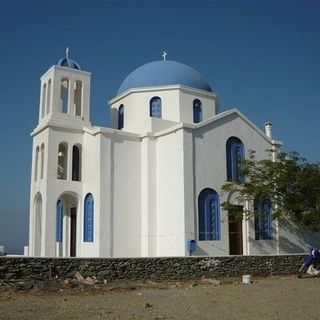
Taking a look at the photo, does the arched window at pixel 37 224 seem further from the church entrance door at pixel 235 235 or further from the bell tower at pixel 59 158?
the church entrance door at pixel 235 235

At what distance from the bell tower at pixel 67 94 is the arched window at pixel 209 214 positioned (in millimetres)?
6787

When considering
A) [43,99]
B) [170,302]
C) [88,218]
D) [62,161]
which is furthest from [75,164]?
[170,302]

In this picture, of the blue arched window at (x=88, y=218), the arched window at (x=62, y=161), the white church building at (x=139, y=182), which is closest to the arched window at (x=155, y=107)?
the white church building at (x=139, y=182)

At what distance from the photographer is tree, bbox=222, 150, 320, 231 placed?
20844 millimetres

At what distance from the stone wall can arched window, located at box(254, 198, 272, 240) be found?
3227mm

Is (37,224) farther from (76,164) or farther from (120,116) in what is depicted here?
(120,116)

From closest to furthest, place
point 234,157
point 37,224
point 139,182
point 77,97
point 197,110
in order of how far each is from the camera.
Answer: point 139,182 → point 234,157 → point 37,224 → point 77,97 → point 197,110

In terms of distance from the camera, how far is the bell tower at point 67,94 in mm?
22250

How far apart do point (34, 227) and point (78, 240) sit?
247cm

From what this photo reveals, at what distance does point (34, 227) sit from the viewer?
2231 cm

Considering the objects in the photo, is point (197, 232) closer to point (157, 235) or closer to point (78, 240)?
point (157, 235)

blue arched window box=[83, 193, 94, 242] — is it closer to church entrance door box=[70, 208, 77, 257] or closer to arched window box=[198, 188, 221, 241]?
church entrance door box=[70, 208, 77, 257]

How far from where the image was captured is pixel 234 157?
22.3 meters

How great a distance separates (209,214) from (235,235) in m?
1.80
